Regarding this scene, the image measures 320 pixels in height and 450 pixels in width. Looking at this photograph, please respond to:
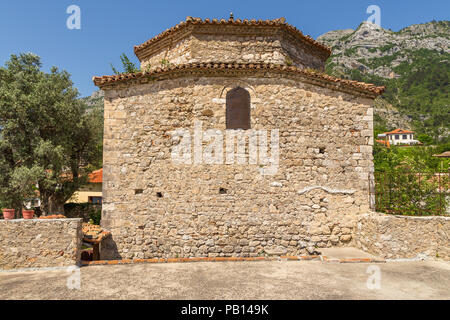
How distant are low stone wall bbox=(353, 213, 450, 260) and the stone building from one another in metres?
1.34

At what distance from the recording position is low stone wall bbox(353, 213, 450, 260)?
6535mm

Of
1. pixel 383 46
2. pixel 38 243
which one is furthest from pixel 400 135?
pixel 38 243

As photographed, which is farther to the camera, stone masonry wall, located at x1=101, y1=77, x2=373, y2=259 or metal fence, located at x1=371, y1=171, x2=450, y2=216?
metal fence, located at x1=371, y1=171, x2=450, y2=216

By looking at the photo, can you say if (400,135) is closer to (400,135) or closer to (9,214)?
(400,135)

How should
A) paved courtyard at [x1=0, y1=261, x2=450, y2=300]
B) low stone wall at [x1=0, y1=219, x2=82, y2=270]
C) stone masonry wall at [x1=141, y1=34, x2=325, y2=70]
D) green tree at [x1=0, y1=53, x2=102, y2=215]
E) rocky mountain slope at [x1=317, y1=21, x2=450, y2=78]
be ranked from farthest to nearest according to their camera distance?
1. rocky mountain slope at [x1=317, y1=21, x2=450, y2=78]
2. green tree at [x1=0, y1=53, x2=102, y2=215]
3. stone masonry wall at [x1=141, y1=34, x2=325, y2=70]
4. low stone wall at [x1=0, y1=219, x2=82, y2=270]
5. paved courtyard at [x1=0, y1=261, x2=450, y2=300]

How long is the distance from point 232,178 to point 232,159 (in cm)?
57

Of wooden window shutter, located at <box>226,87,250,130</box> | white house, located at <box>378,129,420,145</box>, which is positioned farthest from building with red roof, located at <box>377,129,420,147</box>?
wooden window shutter, located at <box>226,87,250,130</box>

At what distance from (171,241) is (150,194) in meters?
1.56

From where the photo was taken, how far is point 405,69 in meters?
85.8

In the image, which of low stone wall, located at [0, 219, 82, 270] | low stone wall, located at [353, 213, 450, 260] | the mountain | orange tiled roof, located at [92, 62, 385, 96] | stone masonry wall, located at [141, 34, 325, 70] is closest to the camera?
low stone wall, located at [0, 219, 82, 270]

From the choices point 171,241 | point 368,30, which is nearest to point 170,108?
point 171,241

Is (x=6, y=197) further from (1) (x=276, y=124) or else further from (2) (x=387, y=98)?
(2) (x=387, y=98)

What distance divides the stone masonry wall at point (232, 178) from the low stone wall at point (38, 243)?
235cm

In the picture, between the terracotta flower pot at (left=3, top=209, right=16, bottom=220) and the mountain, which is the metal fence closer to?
the terracotta flower pot at (left=3, top=209, right=16, bottom=220)
